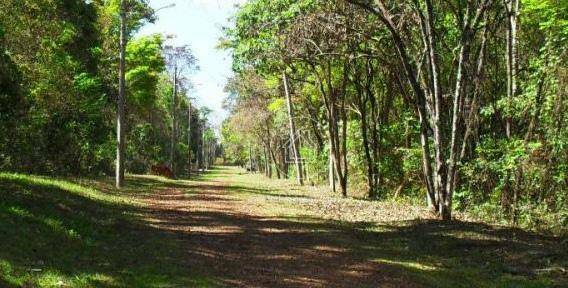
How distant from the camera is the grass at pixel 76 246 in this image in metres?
7.69

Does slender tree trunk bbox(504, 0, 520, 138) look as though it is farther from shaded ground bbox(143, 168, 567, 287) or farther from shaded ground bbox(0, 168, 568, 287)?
shaded ground bbox(0, 168, 568, 287)

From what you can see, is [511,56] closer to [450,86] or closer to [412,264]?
[450,86]

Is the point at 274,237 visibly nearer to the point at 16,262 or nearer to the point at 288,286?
the point at 288,286

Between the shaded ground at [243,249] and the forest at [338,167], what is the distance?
54 mm

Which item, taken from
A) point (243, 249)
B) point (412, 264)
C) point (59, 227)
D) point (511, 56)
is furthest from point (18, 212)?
point (511, 56)

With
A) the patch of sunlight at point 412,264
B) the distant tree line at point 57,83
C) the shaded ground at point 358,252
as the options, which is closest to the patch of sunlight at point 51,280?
the shaded ground at point 358,252

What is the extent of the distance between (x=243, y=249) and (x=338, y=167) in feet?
53.1

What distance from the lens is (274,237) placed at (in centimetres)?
1273

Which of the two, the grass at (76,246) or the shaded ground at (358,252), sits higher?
the grass at (76,246)

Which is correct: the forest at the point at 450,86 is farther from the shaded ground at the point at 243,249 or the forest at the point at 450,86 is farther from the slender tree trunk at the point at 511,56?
the shaded ground at the point at 243,249

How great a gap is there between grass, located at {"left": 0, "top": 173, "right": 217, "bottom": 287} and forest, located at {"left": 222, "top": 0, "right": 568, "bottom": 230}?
785cm

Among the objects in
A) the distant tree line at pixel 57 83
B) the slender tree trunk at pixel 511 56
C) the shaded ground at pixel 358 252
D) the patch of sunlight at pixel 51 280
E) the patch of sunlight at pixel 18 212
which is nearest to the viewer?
the patch of sunlight at pixel 51 280

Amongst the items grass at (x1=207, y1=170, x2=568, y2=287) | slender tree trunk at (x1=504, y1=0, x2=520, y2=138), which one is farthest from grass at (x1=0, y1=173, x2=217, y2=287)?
slender tree trunk at (x1=504, y1=0, x2=520, y2=138)

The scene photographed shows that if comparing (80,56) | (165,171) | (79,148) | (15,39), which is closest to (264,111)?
(165,171)
